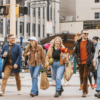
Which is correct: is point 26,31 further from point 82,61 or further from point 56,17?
point 82,61

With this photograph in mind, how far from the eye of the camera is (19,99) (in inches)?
333

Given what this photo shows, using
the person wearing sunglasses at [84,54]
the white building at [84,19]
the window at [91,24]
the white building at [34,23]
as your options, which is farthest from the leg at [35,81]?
the window at [91,24]

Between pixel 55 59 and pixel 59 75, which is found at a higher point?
pixel 55 59

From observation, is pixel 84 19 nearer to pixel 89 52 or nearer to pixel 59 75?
pixel 59 75

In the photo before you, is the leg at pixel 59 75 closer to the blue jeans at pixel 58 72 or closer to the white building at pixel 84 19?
the blue jeans at pixel 58 72

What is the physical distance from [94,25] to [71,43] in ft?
136

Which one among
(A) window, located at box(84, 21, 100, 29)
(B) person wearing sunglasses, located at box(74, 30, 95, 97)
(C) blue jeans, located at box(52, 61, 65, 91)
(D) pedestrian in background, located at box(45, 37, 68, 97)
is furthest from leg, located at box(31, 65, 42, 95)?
(A) window, located at box(84, 21, 100, 29)

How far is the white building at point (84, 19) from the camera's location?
197ft

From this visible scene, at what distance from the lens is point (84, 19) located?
6138 cm

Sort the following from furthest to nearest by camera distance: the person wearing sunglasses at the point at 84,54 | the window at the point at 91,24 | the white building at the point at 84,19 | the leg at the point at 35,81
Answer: the window at the point at 91,24, the white building at the point at 84,19, the leg at the point at 35,81, the person wearing sunglasses at the point at 84,54

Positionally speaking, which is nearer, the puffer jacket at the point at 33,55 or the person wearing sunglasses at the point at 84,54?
the person wearing sunglasses at the point at 84,54

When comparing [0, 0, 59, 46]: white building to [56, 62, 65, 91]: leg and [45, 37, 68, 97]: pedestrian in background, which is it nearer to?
[45, 37, 68, 97]: pedestrian in background

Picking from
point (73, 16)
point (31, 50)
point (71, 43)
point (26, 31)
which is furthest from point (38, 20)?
point (31, 50)

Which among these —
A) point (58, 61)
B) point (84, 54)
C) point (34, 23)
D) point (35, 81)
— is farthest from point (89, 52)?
point (34, 23)
